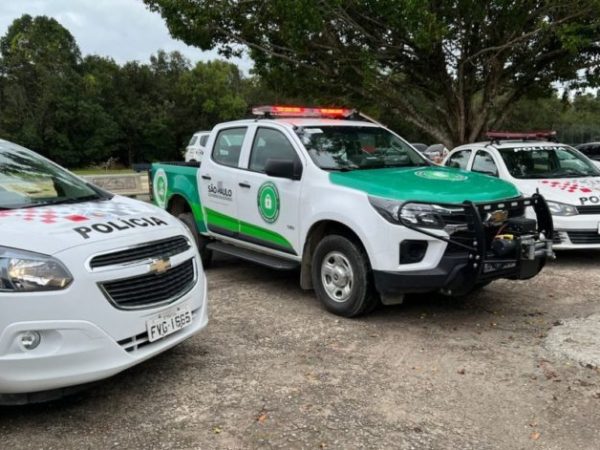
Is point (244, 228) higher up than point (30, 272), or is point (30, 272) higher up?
point (30, 272)

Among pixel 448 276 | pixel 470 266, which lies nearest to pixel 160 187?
pixel 448 276

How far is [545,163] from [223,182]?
15.4 feet

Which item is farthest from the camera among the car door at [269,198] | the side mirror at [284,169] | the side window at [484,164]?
the side window at [484,164]

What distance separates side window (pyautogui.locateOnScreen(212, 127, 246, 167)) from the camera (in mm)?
6797

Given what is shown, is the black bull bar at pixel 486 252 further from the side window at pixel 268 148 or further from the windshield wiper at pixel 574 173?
the windshield wiper at pixel 574 173

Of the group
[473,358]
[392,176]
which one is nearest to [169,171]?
[392,176]

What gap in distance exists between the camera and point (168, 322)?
154 inches

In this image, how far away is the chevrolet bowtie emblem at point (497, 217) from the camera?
195 inches

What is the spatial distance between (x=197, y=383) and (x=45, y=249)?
1.43 metres

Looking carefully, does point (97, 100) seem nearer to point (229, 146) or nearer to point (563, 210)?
point (229, 146)

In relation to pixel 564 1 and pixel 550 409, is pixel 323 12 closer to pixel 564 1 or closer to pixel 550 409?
pixel 564 1

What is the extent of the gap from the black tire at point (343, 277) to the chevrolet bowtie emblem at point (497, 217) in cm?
108

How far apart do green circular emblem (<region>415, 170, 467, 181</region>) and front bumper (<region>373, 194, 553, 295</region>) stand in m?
0.62

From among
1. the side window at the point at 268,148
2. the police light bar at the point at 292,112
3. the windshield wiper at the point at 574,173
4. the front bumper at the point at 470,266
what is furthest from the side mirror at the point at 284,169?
the windshield wiper at the point at 574,173
